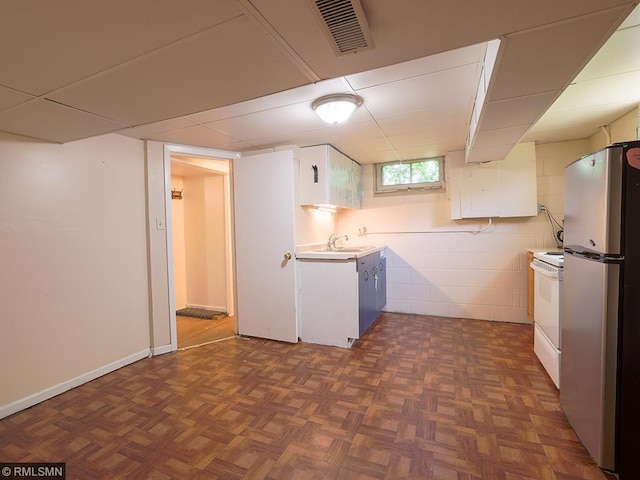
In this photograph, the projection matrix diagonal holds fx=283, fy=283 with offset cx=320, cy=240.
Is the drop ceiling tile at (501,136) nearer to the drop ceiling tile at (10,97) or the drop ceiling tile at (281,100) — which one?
the drop ceiling tile at (281,100)

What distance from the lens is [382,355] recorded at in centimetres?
279

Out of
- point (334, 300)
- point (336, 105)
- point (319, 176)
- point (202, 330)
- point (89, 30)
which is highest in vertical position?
point (336, 105)

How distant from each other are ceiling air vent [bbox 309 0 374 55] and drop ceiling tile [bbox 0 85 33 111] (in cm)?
158

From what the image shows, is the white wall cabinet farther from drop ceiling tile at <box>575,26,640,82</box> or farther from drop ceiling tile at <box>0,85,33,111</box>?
drop ceiling tile at <box>0,85,33,111</box>

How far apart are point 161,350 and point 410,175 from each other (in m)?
3.89

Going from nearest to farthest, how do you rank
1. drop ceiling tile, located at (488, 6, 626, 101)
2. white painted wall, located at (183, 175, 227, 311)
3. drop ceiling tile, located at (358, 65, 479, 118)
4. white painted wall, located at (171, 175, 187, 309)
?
drop ceiling tile, located at (488, 6, 626, 101), drop ceiling tile, located at (358, 65, 479, 118), white painted wall, located at (183, 175, 227, 311), white painted wall, located at (171, 175, 187, 309)

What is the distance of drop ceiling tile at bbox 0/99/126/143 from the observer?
1.62m

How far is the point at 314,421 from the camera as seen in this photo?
1832 mm

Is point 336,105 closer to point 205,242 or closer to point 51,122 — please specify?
point 51,122

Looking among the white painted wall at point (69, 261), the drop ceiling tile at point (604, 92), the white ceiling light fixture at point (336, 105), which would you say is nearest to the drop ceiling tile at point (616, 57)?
the drop ceiling tile at point (604, 92)

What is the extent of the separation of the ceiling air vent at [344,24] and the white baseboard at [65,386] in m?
3.07

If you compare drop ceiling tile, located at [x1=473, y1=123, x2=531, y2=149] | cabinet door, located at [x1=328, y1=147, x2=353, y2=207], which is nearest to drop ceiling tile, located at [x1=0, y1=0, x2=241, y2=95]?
drop ceiling tile, located at [x1=473, y1=123, x2=531, y2=149]

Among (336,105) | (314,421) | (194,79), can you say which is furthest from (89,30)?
(314,421)

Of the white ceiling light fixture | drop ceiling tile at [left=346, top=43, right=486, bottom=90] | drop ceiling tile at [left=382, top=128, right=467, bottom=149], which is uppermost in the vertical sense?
drop ceiling tile at [left=382, top=128, right=467, bottom=149]
